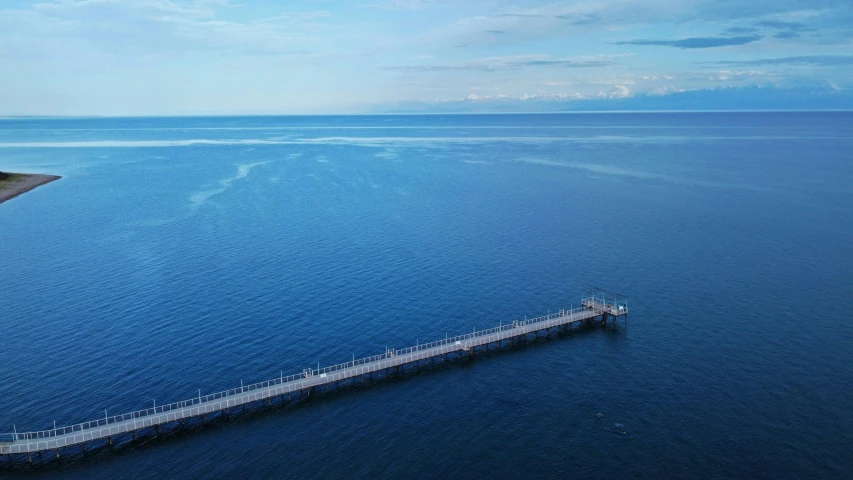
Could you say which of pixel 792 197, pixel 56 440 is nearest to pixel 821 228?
pixel 792 197

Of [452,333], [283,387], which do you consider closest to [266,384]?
A: [283,387]

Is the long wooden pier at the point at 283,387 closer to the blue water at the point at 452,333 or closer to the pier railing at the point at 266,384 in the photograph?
the pier railing at the point at 266,384

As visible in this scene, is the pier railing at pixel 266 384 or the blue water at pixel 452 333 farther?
the pier railing at pixel 266 384

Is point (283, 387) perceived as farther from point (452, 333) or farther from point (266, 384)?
point (452, 333)

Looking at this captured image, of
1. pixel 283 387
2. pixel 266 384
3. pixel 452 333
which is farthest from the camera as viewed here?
pixel 452 333

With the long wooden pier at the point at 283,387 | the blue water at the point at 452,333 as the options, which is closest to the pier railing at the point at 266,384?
the long wooden pier at the point at 283,387
